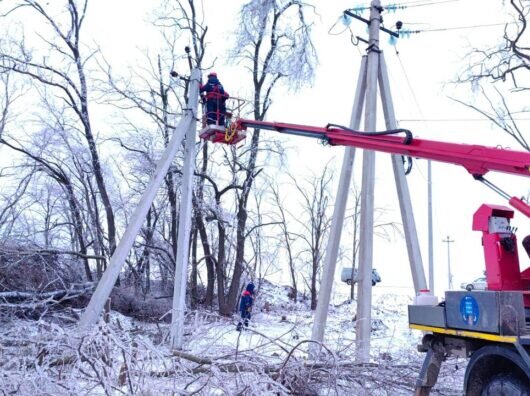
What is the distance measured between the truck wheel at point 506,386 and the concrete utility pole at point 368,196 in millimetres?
3436

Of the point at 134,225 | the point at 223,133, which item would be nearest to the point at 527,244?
the point at 223,133

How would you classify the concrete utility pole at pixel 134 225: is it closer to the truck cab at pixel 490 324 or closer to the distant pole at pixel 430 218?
the truck cab at pixel 490 324

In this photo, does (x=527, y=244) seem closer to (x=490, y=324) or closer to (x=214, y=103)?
(x=490, y=324)

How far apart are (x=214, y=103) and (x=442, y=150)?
17.2ft

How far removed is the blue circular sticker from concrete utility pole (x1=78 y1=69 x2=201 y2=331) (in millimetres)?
5292

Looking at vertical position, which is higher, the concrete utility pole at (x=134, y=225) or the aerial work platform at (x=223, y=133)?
the aerial work platform at (x=223, y=133)

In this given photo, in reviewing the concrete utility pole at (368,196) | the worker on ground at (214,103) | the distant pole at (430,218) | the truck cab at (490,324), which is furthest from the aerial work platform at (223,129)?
the distant pole at (430,218)

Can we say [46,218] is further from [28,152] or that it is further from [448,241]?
[448,241]

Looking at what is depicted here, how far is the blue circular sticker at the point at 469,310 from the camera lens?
4.04 m

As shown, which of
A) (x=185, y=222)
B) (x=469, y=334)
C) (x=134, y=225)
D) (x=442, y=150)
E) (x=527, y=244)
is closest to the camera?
(x=469, y=334)

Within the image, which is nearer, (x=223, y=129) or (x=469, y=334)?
(x=469, y=334)

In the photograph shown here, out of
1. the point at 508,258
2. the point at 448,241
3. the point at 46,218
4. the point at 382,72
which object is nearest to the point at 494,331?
the point at 508,258

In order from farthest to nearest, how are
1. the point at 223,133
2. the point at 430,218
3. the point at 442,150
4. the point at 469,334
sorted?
the point at 430,218, the point at 223,133, the point at 442,150, the point at 469,334

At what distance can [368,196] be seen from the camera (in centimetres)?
833
